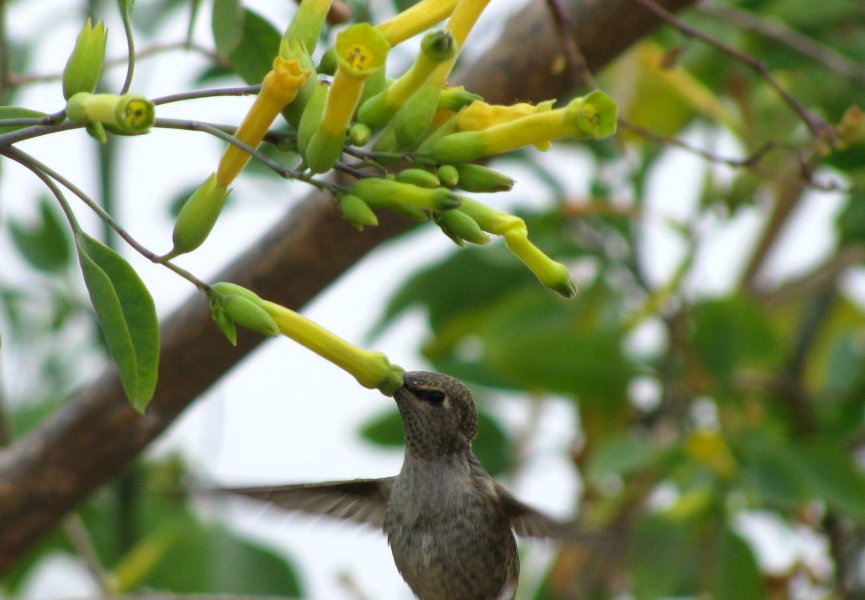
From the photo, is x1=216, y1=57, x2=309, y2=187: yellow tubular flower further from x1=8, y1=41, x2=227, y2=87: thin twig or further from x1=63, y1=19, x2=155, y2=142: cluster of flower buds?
x1=8, y1=41, x2=227, y2=87: thin twig

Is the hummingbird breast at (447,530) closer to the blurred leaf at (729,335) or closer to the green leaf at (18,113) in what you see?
the blurred leaf at (729,335)

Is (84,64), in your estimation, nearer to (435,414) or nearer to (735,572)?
(435,414)

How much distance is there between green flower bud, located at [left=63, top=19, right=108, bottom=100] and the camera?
4.76ft

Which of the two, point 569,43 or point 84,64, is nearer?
point 84,64

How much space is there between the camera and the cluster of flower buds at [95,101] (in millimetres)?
1334

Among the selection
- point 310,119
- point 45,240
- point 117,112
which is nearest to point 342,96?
point 310,119

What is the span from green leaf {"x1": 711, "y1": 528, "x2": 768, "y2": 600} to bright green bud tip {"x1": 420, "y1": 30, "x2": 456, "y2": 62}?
2027 millimetres

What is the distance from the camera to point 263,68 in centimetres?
211

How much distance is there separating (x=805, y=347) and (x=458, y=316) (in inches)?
40.5

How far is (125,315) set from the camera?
1.52 m

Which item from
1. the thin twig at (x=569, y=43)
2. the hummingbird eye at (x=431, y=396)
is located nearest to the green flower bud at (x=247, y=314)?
the hummingbird eye at (x=431, y=396)

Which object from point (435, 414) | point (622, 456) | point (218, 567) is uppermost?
point (435, 414)

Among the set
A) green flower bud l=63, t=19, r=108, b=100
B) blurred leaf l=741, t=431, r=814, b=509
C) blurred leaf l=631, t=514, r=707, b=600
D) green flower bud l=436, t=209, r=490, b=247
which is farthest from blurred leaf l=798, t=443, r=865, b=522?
green flower bud l=63, t=19, r=108, b=100

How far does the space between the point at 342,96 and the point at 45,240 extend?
2513 millimetres
